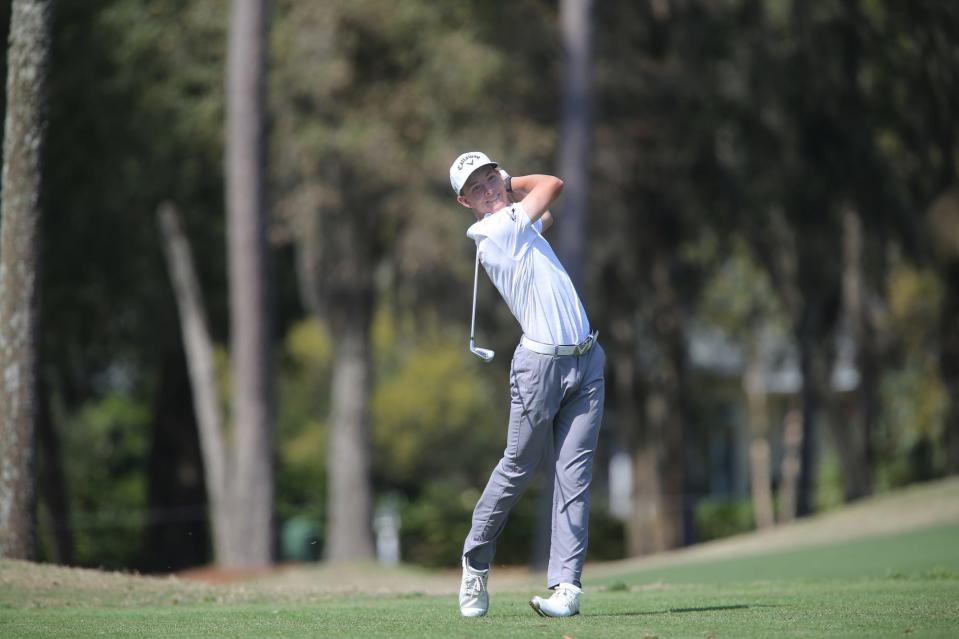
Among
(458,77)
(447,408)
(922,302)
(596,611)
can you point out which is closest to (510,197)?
(596,611)

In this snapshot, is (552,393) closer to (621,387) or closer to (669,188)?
(669,188)

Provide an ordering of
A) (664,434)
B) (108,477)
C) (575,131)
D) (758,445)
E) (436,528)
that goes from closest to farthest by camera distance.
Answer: (575,131) → (664,434) → (436,528) → (108,477) → (758,445)

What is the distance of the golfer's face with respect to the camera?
289 inches

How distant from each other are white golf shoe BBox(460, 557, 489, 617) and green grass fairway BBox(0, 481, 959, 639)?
0.09m

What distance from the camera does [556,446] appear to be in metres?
7.41

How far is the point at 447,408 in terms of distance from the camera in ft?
123

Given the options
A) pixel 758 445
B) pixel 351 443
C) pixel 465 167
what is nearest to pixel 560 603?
pixel 465 167

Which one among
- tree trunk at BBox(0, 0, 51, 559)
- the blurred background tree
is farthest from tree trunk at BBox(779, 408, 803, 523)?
tree trunk at BBox(0, 0, 51, 559)

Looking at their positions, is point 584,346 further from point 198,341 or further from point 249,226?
point 198,341

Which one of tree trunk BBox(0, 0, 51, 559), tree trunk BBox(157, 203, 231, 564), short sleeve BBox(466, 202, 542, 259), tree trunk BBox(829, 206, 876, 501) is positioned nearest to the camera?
short sleeve BBox(466, 202, 542, 259)

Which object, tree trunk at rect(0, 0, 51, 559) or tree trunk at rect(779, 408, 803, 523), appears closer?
tree trunk at rect(0, 0, 51, 559)

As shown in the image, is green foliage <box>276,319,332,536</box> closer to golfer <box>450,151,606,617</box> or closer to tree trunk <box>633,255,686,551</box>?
tree trunk <box>633,255,686,551</box>

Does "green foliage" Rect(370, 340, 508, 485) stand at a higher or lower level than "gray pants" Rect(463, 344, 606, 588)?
lower

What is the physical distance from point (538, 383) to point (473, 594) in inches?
44.0
